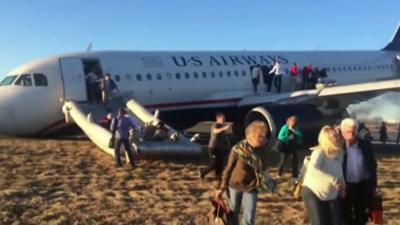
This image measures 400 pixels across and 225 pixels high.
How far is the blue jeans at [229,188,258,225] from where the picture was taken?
6.11m

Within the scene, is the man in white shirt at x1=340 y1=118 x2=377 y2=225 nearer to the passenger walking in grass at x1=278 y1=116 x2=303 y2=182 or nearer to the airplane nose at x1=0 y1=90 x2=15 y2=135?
the passenger walking in grass at x1=278 y1=116 x2=303 y2=182

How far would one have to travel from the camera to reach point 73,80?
16672 mm

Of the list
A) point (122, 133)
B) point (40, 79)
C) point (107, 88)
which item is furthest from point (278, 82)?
point (122, 133)

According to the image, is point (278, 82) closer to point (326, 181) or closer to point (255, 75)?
point (255, 75)

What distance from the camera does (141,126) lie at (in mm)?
14273

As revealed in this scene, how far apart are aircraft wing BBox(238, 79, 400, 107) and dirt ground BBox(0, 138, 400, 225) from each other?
259 centimetres

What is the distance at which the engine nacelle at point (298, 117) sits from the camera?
15508mm

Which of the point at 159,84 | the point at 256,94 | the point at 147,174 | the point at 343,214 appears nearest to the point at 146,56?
the point at 159,84

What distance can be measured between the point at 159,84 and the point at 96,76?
2093mm

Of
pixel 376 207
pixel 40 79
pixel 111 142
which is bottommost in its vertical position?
pixel 376 207

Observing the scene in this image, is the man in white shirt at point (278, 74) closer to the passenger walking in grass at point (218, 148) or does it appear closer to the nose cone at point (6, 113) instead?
the nose cone at point (6, 113)

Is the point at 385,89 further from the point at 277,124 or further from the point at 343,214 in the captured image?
the point at 343,214

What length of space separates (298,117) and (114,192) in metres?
7.46

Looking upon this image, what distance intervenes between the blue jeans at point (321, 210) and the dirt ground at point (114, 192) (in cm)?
211
